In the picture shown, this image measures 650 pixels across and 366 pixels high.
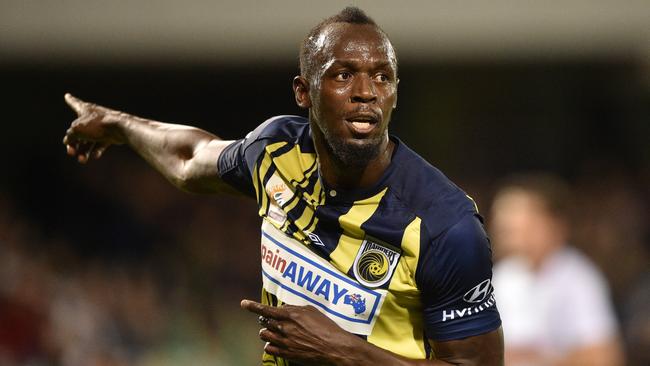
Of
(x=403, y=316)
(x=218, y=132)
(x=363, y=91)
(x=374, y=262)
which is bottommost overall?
(x=403, y=316)

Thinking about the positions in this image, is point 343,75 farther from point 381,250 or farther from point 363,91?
point 381,250

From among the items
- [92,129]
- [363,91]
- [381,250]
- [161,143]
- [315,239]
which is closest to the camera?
[363,91]

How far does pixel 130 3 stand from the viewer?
31.6ft

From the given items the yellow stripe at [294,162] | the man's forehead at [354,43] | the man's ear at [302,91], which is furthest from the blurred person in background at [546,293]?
the man's forehead at [354,43]

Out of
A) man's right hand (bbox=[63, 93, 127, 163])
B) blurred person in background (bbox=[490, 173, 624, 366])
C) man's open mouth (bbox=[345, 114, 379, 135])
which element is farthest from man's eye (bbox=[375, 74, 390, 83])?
blurred person in background (bbox=[490, 173, 624, 366])

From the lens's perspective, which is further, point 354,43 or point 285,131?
point 285,131

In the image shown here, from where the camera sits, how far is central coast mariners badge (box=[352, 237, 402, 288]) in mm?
3150

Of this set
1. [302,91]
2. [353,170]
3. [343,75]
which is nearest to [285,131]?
[302,91]

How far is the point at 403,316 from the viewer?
3221mm

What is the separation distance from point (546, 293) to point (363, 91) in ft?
10.2

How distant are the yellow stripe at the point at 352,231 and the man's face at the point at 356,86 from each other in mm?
140

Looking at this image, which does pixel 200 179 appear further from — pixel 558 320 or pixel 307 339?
pixel 558 320

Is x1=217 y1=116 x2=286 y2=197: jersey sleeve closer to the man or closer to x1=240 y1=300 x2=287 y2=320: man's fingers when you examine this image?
the man

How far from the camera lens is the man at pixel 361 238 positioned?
10.1 ft
